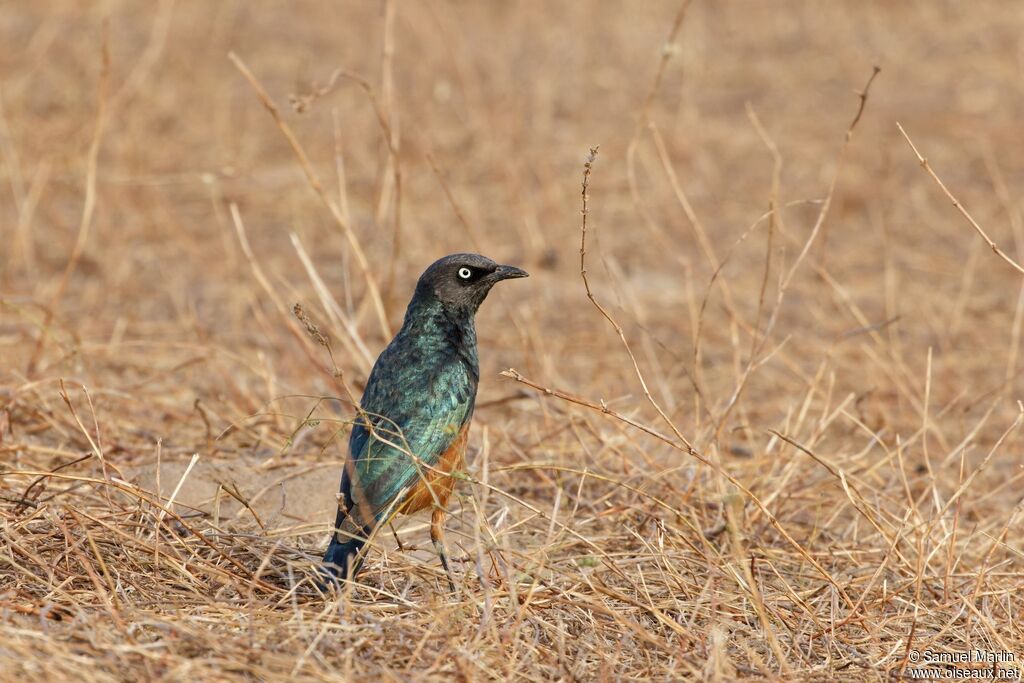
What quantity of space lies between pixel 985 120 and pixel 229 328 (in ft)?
23.3

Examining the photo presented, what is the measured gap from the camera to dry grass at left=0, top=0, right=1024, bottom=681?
3.55 m

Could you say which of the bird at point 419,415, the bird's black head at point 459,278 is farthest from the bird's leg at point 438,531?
the bird's black head at point 459,278

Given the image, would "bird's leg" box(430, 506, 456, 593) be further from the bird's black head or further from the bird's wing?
the bird's black head

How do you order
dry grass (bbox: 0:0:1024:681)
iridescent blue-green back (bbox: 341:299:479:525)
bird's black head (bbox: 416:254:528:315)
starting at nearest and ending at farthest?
dry grass (bbox: 0:0:1024:681) < iridescent blue-green back (bbox: 341:299:479:525) < bird's black head (bbox: 416:254:528:315)

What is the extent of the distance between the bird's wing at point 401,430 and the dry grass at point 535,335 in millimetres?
229

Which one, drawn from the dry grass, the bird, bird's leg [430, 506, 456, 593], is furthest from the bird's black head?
bird's leg [430, 506, 456, 593]

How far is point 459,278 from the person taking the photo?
14.1ft

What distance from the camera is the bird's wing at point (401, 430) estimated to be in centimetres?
385

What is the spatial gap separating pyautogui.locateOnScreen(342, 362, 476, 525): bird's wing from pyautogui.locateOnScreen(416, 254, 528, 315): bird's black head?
9.7 inches

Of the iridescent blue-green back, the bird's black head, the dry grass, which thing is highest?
the bird's black head

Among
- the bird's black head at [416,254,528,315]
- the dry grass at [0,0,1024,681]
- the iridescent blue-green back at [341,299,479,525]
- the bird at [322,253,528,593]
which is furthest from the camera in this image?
the bird's black head at [416,254,528,315]

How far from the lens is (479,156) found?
10227 millimetres

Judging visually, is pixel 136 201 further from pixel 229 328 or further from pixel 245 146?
pixel 229 328

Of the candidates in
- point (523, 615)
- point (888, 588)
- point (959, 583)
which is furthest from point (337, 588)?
point (959, 583)
